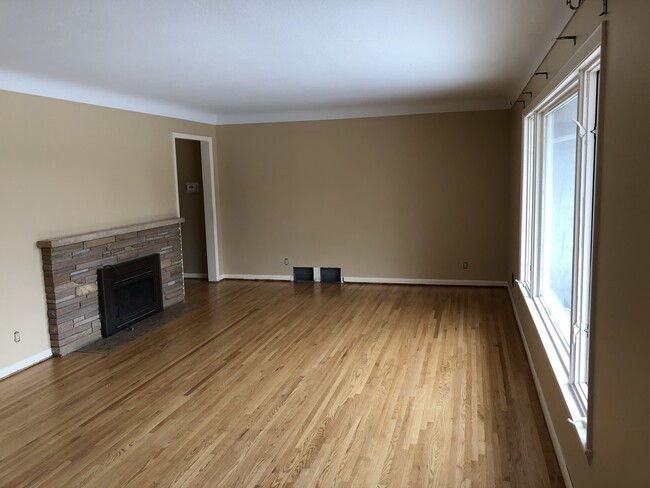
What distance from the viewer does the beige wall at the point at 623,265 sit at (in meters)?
1.37

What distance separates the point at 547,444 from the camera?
9.04 feet

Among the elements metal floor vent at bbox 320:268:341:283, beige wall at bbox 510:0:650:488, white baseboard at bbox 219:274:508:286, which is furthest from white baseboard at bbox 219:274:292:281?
beige wall at bbox 510:0:650:488

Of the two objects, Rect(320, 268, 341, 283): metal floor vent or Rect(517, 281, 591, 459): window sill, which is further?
Rect(320, 268, 341, 283): metal floor vent

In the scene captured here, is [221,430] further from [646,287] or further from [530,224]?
[530,224]

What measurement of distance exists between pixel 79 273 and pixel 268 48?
2.70 m

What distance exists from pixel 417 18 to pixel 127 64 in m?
2.22

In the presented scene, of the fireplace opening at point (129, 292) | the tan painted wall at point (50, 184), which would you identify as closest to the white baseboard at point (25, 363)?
the tan painted wall at point (50, 184)

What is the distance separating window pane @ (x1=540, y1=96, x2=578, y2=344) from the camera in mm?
3080

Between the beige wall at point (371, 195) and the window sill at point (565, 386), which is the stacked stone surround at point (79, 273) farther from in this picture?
the window sill at point (565, 386)

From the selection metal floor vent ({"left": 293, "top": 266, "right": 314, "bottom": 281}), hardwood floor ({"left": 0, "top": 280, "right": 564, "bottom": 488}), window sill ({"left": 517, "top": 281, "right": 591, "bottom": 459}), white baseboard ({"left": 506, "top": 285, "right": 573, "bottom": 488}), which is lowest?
hardwood floor ({"left": 0, "top": 280, "right": 564, "bottom": 488})

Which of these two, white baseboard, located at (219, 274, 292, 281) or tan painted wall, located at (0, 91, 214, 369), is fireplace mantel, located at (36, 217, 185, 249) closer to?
tan painted wall, located at (0, 91, 214, 369)

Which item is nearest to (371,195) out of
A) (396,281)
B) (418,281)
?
(396,281)

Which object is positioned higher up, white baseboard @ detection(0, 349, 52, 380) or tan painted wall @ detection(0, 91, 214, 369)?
tan painted wall @ detection(0, 91, 214, 369)

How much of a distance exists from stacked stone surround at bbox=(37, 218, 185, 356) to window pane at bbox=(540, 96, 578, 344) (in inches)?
155
